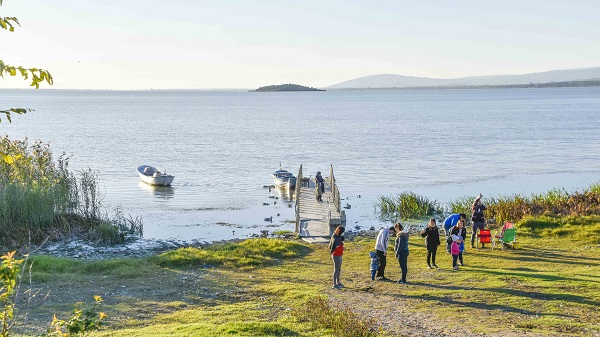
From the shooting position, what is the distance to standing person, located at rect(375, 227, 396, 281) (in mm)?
18203

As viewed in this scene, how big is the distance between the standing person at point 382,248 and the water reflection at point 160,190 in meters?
29.4

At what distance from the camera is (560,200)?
3033 centimetres

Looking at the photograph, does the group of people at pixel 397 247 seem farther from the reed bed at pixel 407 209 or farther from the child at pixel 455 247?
the reed bed at pixel 407 209

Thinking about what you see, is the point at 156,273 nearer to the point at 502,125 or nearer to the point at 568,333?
the point at 568,333

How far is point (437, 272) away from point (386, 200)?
1891cm

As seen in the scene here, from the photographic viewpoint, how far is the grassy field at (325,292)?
1365cm

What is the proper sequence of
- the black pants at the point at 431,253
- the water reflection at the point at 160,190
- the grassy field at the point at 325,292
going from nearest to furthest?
the grassy field at the point at 325,292
the black pants at the point at 431,253
the water reflection at the point at 160,190

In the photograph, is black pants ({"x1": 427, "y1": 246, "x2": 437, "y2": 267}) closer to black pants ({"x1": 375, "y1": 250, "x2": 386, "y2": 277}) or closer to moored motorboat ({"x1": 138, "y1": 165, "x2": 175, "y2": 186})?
black pants ({"x1": 375, "y1": 250, "x2": 386, "y2": 277})

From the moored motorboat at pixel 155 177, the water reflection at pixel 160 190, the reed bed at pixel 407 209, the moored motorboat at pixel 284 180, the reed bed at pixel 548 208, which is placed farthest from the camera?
Result: the moored motorboat at pixel 155 177

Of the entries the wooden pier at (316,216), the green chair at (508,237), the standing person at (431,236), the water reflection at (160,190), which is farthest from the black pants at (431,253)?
the water reflection at (160,190)

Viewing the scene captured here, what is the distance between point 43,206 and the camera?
27062 millimetres

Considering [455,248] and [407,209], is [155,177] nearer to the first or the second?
[407,209]

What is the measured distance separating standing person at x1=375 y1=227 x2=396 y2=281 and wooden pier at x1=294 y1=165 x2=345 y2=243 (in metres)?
8.12

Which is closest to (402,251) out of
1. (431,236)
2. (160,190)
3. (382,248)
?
(382,248)
